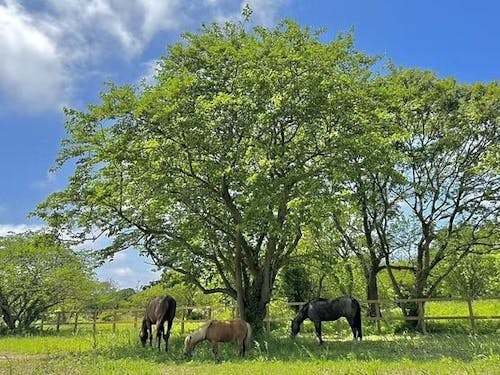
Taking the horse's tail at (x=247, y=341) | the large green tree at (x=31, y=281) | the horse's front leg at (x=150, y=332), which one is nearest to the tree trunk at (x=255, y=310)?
the horse's front leg at (x=150, y=332)

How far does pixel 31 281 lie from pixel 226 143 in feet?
69.2

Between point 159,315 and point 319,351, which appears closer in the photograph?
point 319,351

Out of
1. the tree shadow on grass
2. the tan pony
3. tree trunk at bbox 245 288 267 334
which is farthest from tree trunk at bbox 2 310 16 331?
the tan pony

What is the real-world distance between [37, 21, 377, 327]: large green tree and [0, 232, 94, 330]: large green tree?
567 inches

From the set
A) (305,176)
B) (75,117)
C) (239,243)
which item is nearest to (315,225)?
(305,176)

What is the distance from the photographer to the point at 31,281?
102 feet

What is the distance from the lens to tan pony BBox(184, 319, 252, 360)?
1357cm

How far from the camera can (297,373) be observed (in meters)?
9.66

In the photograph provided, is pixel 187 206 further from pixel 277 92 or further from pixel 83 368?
pixel 83 368

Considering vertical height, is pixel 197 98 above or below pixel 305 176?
above

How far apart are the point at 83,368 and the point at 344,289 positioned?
21762mm

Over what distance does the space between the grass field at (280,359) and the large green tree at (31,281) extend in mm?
13178

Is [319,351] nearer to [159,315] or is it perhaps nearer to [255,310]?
[255,310]

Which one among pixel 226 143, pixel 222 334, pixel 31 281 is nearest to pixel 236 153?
pixel 226 143
